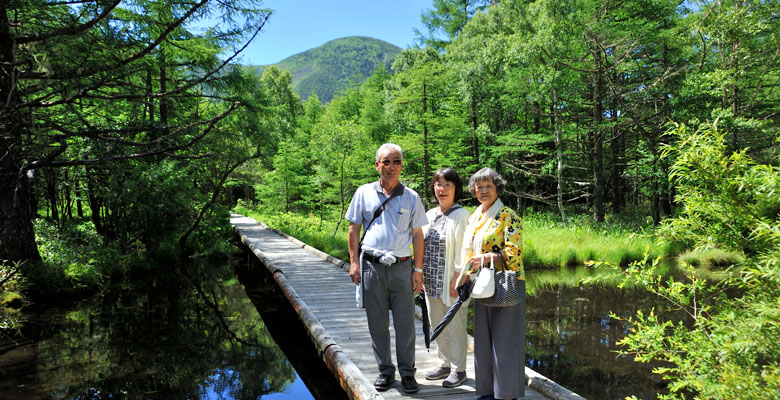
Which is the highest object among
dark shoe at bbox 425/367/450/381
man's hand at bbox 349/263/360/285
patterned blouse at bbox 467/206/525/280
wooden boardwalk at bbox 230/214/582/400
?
patterned blouse at bbox 467/206/525/280

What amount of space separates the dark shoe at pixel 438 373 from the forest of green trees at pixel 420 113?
1644 millimetres

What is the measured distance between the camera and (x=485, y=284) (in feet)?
8.75

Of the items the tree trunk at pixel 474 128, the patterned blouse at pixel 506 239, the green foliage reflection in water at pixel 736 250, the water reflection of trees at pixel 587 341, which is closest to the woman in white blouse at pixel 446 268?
the patterned blouse at pixel 506 239

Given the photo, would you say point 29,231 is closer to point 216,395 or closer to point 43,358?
point 43,358

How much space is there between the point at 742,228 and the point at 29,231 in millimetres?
10393

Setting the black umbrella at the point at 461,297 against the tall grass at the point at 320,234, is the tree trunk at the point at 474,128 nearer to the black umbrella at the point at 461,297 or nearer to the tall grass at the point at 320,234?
the tall grass at the point at 320,234

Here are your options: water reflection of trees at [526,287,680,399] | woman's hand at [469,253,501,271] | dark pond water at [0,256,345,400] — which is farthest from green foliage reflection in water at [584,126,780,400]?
dark pond water at [0,256,345,400]

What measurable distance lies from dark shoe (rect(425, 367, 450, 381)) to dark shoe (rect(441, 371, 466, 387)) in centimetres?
10

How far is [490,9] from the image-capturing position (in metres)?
19.3

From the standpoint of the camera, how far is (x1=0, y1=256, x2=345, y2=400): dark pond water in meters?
4.57

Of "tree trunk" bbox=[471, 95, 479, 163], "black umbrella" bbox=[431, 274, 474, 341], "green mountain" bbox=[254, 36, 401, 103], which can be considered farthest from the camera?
"green mountain" bbox=[254, 36, 401, 103]

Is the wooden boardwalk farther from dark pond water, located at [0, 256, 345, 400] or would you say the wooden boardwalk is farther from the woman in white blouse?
dark pond water, located at [0, 256, 345, 400]

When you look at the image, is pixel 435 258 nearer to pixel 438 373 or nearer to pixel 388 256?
pixel 388 256

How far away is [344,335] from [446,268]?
2164 millimetres
